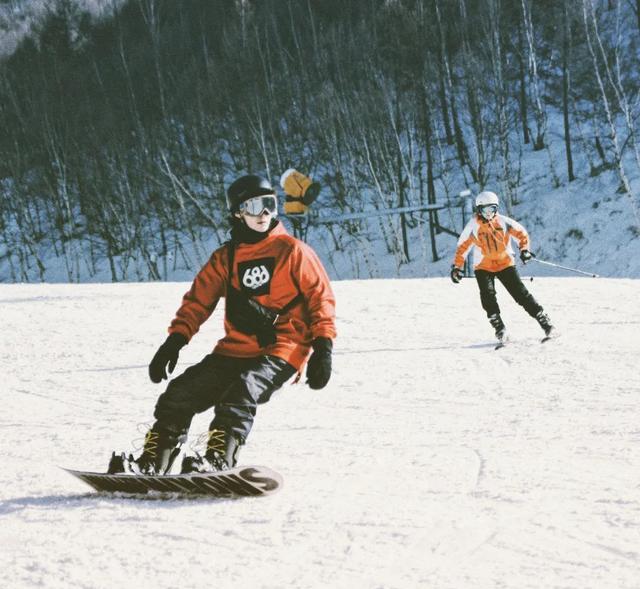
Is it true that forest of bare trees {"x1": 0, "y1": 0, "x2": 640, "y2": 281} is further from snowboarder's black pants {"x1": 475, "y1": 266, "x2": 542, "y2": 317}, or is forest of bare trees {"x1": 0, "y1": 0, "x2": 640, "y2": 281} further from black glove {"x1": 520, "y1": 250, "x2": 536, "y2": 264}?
snowboarder's black pants {"x1": 475, "y1": 266, "x2": 542, "y2": 317}

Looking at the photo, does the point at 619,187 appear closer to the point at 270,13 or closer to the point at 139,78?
the point at 270,13

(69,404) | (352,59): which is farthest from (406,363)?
(352,59)

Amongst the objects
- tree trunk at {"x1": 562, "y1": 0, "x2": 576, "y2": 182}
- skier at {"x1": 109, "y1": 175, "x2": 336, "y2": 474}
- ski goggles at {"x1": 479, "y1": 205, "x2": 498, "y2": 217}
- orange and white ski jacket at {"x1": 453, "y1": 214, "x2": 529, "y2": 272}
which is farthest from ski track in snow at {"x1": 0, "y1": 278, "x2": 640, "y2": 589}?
tree trunk at {"x1": 562, "y1": 0, "x2": 576, "y2": 182}

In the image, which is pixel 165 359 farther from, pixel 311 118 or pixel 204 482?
pixel 311 118

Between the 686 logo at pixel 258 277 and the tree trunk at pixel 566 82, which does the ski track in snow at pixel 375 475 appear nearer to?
the 686 logo at pixel 258 277

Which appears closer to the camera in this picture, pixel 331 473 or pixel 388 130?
pixel 331 473

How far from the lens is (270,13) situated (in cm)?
4059

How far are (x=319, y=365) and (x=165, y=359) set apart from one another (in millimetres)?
737

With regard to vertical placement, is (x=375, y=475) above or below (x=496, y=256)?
below

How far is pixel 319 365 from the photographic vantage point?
10.2 ft

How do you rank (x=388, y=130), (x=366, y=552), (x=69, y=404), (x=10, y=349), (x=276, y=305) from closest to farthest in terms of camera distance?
(x=366, y=552), (x=276, y=305), (x=69, y=404), (x=10, y=349), (x=388, y=130)

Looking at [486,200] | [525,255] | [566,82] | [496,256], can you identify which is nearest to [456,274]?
[496,256]

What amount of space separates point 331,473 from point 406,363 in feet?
12.5

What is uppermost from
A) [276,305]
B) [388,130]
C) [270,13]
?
[270,13]
